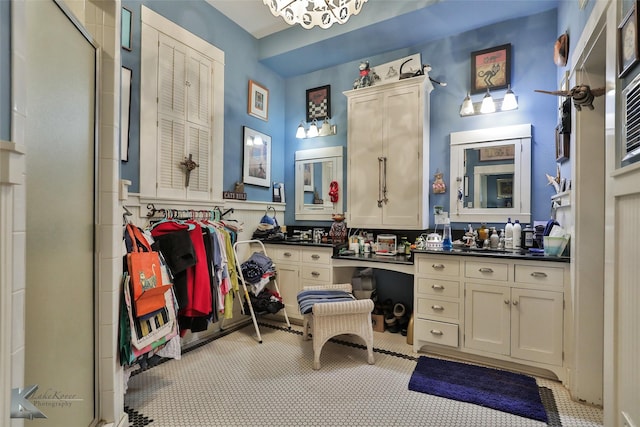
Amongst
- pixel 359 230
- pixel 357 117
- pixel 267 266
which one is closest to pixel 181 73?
pixel 357 117

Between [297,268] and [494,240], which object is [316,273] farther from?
[494,240]

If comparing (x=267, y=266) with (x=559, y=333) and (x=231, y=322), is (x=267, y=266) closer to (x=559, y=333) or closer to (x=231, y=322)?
(x=231, y=322)

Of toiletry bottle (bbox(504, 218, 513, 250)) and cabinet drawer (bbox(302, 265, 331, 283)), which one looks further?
cabinet drawer (bbox(302, 265, 331, 283))

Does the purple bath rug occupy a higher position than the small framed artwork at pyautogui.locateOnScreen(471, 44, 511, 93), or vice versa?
the small framed artwork at pyautogui.locateOnScreen(471, 44, 511, 93)

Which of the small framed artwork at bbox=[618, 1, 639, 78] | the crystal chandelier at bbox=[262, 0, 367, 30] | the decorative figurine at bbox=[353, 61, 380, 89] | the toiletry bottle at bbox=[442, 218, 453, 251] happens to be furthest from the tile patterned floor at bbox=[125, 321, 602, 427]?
the decorative figurine at bbox=[353, 61, 380, 89]

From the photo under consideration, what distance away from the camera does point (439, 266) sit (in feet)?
8.37

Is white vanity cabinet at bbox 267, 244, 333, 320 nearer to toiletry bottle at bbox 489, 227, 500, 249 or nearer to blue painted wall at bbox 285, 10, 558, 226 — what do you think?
blue painted wall at bbox 285, 10, 558, 226

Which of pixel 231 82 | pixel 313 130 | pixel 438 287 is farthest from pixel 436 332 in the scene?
pixel 231 82

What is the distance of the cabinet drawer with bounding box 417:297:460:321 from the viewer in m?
2.49

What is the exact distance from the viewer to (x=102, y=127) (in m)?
1.53

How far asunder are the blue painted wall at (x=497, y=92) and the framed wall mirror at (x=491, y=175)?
3.0 inches

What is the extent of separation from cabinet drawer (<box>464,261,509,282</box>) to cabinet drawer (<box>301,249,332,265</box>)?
1297 millimetres

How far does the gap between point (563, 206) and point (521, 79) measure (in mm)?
1362

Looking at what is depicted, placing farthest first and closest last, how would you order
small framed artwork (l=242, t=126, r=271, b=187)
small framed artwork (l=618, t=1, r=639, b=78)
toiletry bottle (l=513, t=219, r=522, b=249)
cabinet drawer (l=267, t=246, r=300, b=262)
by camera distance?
small framed artwork (l=242, t=126, r=271, b=187) < cabinet drawer (l=267, t=246, r=300, b=262) < toiletry bottle (l=513, t=219, r=522, b=249) < small framed artwork (l=618, t=1, r=639, b=78)
